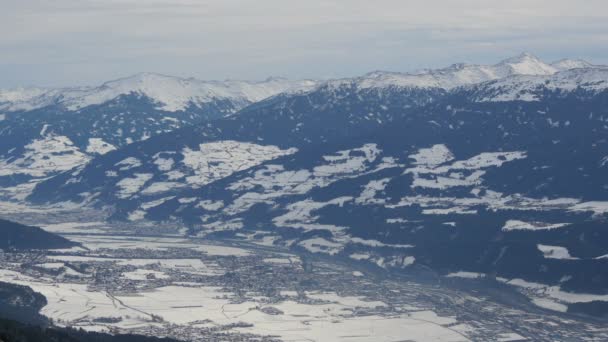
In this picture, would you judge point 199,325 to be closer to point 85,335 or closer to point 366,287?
point 85,335

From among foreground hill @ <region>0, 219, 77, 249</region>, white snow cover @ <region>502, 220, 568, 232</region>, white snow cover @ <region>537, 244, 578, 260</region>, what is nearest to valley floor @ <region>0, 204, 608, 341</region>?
foreground hill @ <region>0, 219, 77, 249</region>

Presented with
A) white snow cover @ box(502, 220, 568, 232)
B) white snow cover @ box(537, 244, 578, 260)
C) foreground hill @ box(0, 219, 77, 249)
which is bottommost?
foreground hill @ box(0, 219, 77, 249)

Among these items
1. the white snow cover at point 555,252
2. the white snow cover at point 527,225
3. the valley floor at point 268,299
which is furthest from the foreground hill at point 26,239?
the white snow cover at point 555,252

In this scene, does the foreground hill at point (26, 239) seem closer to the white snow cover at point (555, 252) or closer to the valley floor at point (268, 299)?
the valley floor at point (268, 299)

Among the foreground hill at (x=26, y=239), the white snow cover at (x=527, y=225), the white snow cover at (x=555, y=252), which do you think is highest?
the white snow cover at (x=527, y=225)

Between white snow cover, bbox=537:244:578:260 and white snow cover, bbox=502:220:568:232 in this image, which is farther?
white snow cover, bbox=502:220:568:232

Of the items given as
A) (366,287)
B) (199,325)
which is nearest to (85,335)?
(199,325)

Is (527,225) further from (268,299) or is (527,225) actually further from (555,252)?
(268,299)

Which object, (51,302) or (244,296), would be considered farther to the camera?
(244,296)

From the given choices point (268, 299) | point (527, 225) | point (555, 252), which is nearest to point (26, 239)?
point (268, 299)

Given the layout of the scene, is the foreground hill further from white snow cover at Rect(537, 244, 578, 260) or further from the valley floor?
white snow cover at Rect(537, 244, 578, 260)

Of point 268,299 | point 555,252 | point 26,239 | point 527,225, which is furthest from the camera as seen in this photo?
point 26,239
